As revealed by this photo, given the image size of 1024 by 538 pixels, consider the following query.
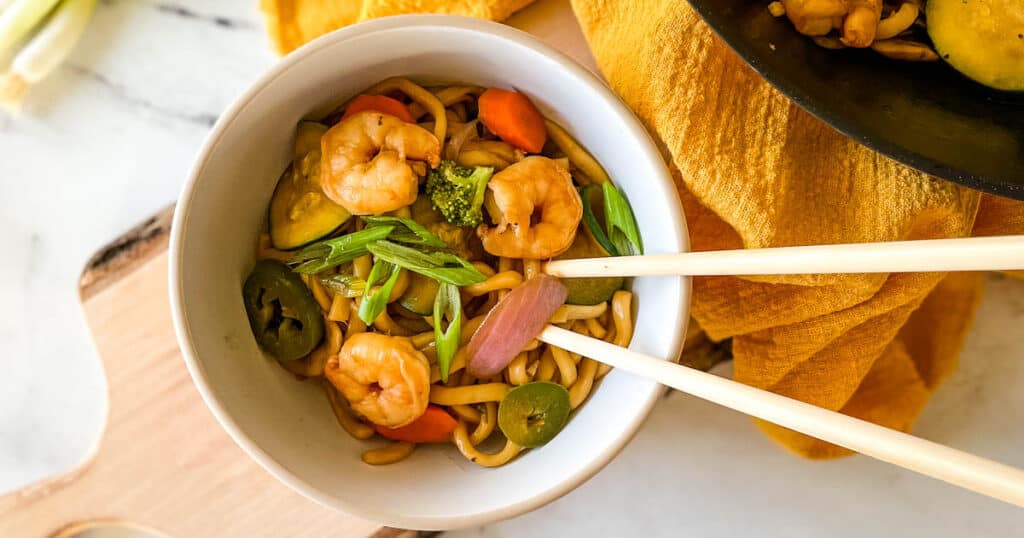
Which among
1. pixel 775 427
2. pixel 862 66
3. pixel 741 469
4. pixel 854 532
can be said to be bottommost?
pixel 854 532

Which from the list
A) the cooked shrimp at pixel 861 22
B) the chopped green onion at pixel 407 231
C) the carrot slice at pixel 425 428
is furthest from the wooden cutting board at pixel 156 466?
the cooked shrimp at pixel 861 22

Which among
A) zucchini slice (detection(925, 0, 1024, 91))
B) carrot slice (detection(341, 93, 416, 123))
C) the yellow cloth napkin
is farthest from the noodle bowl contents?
zucchini slice (detection(925, 0, 1024, 91))

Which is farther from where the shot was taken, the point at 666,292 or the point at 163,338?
the point at 163,338

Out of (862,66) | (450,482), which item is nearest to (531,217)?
(450,482)

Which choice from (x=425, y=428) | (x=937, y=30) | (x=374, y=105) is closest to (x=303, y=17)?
(x=374, y=105)

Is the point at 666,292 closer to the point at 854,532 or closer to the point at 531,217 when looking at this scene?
the point at 531,217

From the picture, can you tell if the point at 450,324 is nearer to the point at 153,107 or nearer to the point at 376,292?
the point at 376,292
